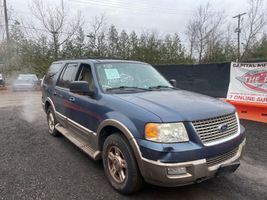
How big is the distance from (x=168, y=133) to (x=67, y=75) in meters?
3.09

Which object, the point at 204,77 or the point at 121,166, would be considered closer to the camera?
the point at 121,166

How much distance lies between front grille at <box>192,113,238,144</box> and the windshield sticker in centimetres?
170

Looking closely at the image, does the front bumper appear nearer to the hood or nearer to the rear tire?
the hood

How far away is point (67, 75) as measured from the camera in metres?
5.02

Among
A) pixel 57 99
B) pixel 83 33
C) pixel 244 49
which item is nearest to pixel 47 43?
pixel 83 33

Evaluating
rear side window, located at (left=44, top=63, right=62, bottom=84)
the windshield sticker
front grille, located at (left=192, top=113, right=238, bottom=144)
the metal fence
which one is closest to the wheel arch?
front grille, located at (left=192, top=113, right=238, bottom=144)

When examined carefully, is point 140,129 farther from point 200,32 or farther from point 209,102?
point 200,32

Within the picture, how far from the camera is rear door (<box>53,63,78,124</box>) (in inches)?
187

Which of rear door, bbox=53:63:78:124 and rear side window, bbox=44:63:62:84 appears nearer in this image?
rear door, bbox=53:63:78:124

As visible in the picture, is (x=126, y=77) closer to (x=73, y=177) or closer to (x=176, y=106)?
(x=176, y=106)

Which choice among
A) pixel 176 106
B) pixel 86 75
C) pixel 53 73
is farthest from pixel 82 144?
pixel 53 73

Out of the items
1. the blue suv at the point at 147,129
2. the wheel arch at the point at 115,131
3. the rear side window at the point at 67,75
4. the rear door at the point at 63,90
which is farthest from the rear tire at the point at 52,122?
the wheel arch at the point at 115,131

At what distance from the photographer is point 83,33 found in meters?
25.7

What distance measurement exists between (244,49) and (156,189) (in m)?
30.0
